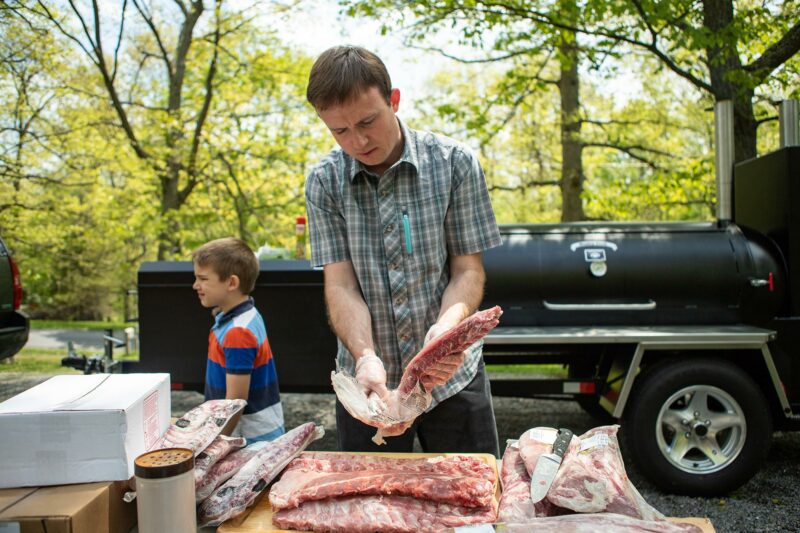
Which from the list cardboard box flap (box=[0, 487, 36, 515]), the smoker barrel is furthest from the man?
the smoker barrel

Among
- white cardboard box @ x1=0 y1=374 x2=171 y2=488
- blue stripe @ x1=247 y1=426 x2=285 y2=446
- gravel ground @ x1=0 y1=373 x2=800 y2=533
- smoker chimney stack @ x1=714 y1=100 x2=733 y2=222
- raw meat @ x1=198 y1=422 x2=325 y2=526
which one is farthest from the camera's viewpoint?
smoker chimney stack @ x1=714 y1=100 x2=733 y2=222

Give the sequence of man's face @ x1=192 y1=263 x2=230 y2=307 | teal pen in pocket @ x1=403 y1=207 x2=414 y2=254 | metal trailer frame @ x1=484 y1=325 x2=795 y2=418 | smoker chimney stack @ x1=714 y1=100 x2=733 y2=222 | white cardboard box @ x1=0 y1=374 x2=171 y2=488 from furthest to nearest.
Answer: smoker chimney stack @ x1=714 y1=100 x2=733 y2=222 → metal trailer frame @ x1=484 y1=325 x2=795 y2=418 → man's face @ x1=192 y1=263 x2=230 y2=307 → teal pen in pocket @ x1=403 y1=207 x2=414 y2=254 → white cardboard box @ x1=0 y1=374 x2=171 y2=488

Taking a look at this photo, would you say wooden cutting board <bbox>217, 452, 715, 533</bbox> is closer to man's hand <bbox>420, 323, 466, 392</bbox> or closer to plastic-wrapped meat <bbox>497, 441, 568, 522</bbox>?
plastic-wrapped meat <bbox>497, 441, 568, 522</bbox>

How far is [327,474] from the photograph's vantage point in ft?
6.43

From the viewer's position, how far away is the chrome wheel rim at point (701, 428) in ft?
15.1

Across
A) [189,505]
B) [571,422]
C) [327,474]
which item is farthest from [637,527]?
[571,422]

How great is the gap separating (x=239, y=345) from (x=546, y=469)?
6.30ft

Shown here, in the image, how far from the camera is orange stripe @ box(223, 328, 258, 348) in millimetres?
3223

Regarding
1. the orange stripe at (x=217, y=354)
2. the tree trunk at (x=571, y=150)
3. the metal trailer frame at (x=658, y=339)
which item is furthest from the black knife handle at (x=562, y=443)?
the tree trunk at (x=571, y=150)

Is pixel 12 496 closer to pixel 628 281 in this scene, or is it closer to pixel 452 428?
pixel 452 428

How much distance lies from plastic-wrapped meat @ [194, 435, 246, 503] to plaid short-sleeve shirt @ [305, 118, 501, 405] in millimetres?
558

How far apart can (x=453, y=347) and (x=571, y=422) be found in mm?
5450

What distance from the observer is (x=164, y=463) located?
5.07ft

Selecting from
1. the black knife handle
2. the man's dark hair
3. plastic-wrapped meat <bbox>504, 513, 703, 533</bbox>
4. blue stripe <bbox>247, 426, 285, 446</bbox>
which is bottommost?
blue stripe <bbox>247, 426, 285, 446</bbox>
